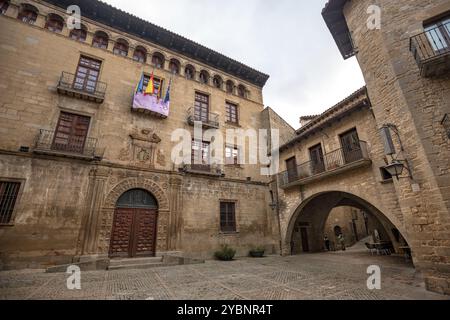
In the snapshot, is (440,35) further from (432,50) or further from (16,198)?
(16,198)

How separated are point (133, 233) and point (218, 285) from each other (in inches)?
221

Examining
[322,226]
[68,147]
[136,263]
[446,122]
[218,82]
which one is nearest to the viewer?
[446,122]

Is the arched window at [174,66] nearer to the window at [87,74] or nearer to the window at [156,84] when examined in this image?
the window at [156,84]

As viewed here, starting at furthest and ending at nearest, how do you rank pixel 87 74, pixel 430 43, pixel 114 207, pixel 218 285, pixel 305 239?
pixel 305 239, pixel 87 74, pixel 114 207, pixel 430 43, pixel 218 285

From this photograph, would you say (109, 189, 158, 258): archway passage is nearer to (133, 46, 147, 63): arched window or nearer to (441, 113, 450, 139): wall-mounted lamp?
(133, 46, 147, 63): arched window

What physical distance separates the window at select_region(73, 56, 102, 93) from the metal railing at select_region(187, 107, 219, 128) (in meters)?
5.03

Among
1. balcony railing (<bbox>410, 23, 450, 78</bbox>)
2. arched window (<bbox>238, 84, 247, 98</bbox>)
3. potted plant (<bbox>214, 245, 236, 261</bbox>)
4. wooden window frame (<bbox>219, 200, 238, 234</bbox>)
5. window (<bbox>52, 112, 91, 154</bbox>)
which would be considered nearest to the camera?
balcony railing (<bbox>410, 23, 450, 78</bbox>)

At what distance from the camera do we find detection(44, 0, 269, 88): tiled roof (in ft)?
36.7

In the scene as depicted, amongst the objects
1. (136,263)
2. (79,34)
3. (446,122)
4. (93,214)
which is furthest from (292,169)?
(79,34)

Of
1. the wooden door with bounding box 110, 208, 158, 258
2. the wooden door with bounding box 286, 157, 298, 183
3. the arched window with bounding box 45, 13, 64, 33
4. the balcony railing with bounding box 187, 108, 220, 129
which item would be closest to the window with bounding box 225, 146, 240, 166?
the balcony railing with bounding box 187, 108, 220, 129

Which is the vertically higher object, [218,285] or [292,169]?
[292,169]

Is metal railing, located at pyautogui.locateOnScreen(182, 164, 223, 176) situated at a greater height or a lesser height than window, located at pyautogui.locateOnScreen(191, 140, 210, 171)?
lesser

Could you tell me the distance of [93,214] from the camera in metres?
8.67
